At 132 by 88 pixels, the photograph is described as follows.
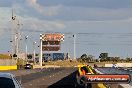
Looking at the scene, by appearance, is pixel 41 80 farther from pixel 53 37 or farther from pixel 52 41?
pixel 52 41

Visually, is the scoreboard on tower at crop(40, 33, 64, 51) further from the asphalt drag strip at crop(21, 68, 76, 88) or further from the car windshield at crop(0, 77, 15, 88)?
the car windshield at crop(0, 77, 15, 88)

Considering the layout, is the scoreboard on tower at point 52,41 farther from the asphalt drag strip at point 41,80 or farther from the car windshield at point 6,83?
the car windshield at point 6,83

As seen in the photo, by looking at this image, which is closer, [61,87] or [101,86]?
[101,86]

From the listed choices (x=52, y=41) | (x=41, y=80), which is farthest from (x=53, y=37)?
(x=41, y=80)

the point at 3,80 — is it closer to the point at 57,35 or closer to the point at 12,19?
the point at 12,19

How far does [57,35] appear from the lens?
167625mm

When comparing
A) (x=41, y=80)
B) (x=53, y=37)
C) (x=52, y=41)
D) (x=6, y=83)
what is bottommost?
(x=41, y=80)

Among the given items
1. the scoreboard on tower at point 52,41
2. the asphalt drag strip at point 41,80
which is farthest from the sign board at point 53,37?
the asphalt drag strip at point 41,80

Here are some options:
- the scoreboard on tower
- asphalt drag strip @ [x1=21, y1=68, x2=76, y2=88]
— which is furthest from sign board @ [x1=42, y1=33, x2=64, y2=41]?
asphalt drag strip @ [x1=21, y1=68, x2=76, y2=88]

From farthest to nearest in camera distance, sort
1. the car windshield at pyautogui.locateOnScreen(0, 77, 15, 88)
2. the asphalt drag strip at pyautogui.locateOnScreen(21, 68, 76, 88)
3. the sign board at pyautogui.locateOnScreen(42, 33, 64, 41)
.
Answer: the sign board at pyautogui.locateOnScreen(42, 33, 64, 41) → the asphalt drag strip at pyautogui.locateOnScreen(21, 68, 76, 88) → the car windshield at pyautogui.locateOnScreen(0, 77, 15, 88)

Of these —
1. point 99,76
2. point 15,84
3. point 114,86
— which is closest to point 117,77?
point 99,76

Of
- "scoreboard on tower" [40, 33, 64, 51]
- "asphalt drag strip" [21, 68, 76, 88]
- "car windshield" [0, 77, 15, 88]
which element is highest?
"scoreboard on tower" [40, 33, 64, 51]

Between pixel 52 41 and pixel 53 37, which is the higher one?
pixel 53 37

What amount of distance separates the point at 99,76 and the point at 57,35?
501ft
